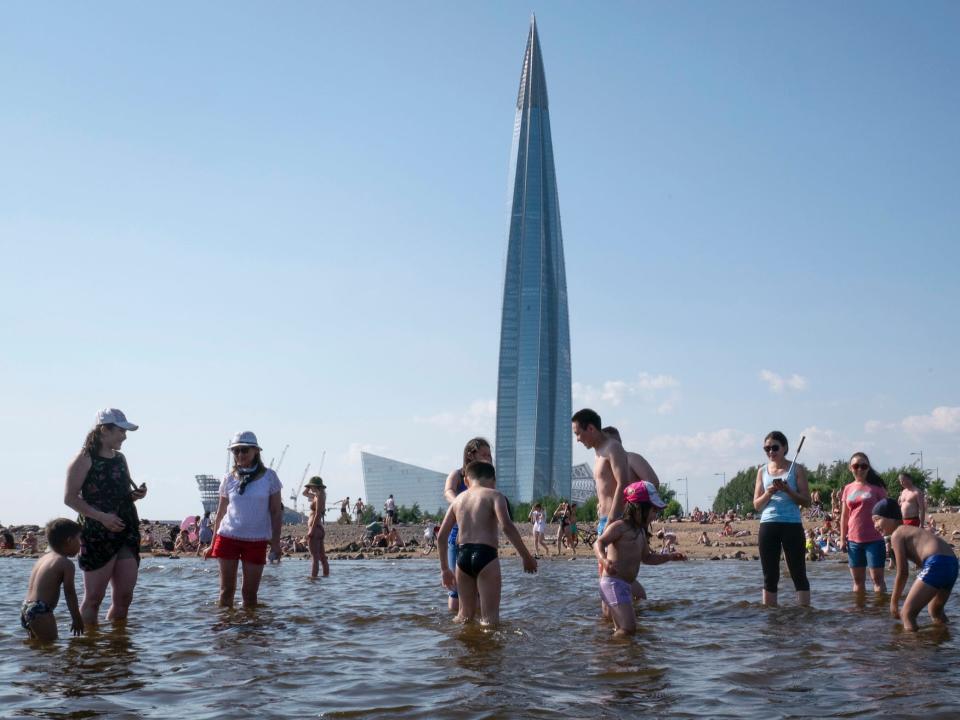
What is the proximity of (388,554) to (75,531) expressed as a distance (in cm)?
2091

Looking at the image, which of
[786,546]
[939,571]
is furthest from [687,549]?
[939,571]

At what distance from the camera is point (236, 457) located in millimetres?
8430

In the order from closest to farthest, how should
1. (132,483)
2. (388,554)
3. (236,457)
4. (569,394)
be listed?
(132,483)
(236,457)
(388,554)
(569,394)

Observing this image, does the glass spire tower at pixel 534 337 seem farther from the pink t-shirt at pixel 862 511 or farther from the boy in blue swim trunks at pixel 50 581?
the boy in blue swim trunks at pixel 50 581

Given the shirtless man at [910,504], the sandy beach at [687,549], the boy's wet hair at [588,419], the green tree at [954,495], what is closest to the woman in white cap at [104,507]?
the boy's wet hair at [588,419]

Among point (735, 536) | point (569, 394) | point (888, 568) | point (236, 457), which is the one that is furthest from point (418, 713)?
point (569, 394)

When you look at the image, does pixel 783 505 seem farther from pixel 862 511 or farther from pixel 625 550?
pixel 625 550

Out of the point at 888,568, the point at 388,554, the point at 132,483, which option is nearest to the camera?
the point at 132,483

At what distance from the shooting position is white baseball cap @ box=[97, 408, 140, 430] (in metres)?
7.43

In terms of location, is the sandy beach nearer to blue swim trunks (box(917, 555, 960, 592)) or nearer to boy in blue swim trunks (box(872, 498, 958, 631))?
boy in blue swim trunks (box(872, 498, 958, 631))

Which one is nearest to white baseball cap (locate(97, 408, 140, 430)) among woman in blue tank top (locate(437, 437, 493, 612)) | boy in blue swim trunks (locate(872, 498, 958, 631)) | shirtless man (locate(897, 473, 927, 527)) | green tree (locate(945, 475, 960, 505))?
woman in blue tank top (locate(437, 437, 493, 612))

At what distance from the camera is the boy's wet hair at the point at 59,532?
6918mm

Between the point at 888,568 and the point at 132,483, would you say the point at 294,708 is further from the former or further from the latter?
the point at 888,568

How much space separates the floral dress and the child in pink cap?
3705 mm
